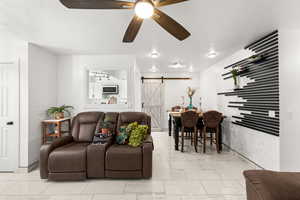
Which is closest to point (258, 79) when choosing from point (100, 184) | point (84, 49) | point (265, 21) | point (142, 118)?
point (265, 21)

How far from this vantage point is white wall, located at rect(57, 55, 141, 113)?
394 cm

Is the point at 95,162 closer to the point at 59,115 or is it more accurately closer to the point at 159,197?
the point at 159,197

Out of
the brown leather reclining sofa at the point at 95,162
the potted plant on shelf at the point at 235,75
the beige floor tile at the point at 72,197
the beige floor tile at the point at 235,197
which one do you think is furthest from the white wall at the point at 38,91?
the potted plant on shelf at the point at 235,75

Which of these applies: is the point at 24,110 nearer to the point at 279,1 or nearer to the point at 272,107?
the point at 279,1

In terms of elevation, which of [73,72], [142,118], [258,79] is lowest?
[142,118]

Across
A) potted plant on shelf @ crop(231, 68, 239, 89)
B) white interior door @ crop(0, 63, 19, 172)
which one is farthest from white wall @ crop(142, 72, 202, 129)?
white interior door @ crop(0, 63, 19, 172)

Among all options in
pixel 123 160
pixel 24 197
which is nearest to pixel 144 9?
pixel 123 160

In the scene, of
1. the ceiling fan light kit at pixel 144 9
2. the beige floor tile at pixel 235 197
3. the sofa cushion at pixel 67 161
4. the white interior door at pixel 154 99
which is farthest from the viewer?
the white interior door at pixel 154 99

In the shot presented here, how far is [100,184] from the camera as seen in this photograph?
8.43ft

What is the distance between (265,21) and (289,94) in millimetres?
1277

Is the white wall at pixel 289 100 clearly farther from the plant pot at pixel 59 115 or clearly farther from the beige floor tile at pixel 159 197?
the plant pot at pixel 59 115

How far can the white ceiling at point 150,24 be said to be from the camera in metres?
1.96

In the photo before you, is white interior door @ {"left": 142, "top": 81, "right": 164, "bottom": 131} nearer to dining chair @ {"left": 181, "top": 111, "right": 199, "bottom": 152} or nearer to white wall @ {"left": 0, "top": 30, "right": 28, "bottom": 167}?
dining chair @ {"left": 181, "top": 111, "right": 199, "bottom": 152}

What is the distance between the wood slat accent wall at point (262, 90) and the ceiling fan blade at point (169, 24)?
6.40 feet
